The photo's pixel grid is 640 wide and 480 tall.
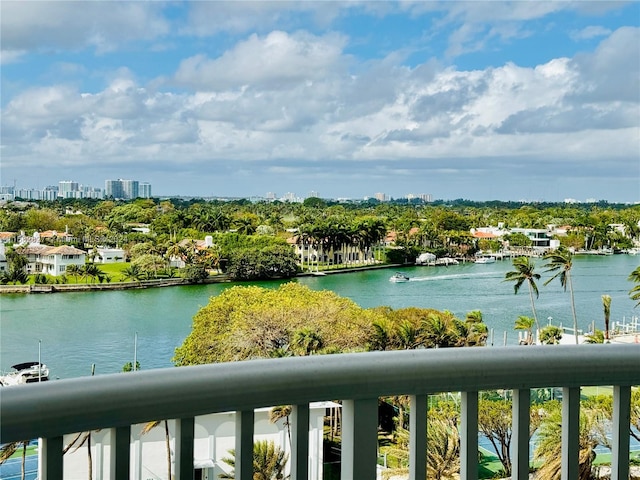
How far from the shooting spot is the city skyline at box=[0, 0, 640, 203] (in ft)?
138

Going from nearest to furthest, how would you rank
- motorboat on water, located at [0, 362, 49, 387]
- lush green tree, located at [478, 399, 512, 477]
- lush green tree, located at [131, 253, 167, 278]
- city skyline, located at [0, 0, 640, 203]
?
lush green tree, located at [478, 399, 512, 477]
motorboat on water, located at [0, 362, 49, 387]
lush green tree, located at [131, 253, 167, 278]
city skyline, located at [0, 0, 640, 203]

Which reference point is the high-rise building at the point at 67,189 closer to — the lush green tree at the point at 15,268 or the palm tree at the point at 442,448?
the lush green tree at the point at 15,268

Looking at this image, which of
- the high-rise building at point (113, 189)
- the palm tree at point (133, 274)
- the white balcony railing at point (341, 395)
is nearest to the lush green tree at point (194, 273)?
the palm tree at point (133, 274)

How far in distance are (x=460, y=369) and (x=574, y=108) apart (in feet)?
179

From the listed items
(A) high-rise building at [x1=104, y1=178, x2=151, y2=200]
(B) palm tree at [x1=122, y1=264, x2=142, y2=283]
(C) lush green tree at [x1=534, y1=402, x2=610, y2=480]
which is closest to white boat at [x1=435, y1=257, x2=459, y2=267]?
(B) palm tree at [x1=122, y1=264, x2=142, y2=283]

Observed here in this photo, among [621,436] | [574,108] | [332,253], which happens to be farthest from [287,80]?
[621,436]

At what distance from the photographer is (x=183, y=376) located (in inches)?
19.7

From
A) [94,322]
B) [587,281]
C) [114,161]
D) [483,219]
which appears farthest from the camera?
[114,161]

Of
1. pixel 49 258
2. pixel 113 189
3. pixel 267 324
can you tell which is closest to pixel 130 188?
pixel 113 189

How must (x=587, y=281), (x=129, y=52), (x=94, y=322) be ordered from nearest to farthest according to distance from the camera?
(x=94, y=322)
(x=587, y=281)
(x=129, y=52)

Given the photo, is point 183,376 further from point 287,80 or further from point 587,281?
point 287,80

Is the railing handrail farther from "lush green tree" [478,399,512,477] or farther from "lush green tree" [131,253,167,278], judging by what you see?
"lush green tree" [131,253,167,278]

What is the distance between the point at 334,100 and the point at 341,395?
5367 cm

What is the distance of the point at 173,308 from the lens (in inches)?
873
